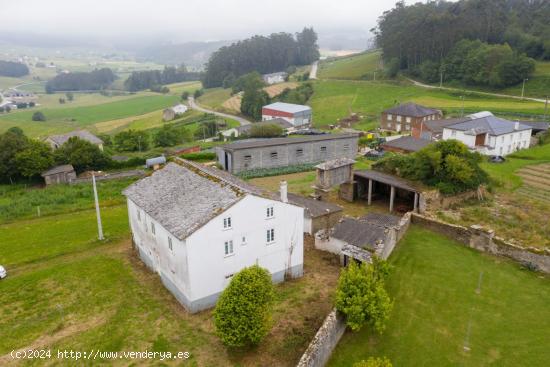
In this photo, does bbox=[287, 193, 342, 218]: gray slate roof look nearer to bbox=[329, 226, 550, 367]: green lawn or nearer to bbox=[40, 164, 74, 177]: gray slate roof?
bbox=[329, 226, 550, 367]: green lawn

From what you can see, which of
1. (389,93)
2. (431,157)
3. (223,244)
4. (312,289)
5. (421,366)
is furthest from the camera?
(389,93)

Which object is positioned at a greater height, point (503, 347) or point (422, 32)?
point (422, 32)

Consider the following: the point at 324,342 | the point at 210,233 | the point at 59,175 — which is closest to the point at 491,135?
the point at 210,233

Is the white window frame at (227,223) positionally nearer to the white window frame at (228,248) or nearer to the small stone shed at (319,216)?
the white window frame at (228,248)

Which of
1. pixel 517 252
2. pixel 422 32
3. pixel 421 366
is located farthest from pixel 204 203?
pixel 422 32

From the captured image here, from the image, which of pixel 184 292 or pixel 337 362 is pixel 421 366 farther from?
pixel 184 292

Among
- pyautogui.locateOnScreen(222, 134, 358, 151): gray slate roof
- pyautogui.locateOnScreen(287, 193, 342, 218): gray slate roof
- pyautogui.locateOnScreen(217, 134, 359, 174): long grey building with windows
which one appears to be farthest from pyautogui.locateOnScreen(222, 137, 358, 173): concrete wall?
pyautogui.locateOnScreen(287, 193, 342, 218): gray slate roof
